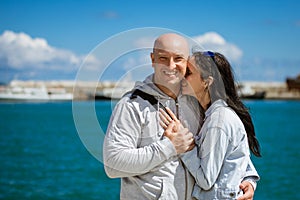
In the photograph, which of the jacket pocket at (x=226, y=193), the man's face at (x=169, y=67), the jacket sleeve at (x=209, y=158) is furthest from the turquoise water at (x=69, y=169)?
the jacket pocket at (x=226, y=193)

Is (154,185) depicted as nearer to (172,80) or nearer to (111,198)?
(172,80)

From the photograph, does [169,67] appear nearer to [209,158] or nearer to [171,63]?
[171,63]

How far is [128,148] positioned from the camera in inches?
105

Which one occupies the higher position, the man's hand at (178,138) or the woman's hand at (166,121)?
the woman's hand at (166,121)

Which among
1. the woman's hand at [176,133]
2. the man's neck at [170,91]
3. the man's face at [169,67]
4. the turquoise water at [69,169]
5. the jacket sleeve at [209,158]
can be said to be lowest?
the turquoise water at [69,169]

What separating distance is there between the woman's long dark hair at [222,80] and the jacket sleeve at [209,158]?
244mm

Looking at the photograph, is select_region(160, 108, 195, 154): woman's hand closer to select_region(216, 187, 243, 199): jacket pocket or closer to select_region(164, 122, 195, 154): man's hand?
select_region(164, 122, 195, 154): man's hand

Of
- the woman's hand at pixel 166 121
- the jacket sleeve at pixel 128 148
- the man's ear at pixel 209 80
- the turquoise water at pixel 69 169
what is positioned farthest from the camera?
the turquoise water at pixel 69 169

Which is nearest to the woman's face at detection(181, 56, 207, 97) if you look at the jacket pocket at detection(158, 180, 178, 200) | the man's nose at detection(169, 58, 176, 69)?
the man's nose at detection(169, 58, 176, 69)

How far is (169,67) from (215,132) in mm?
378

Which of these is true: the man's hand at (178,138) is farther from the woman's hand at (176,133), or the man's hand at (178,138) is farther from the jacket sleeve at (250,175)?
the jacket sleeve at (250,175)

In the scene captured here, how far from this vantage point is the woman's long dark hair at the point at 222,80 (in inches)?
112

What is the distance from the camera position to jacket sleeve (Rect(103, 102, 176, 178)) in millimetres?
2656

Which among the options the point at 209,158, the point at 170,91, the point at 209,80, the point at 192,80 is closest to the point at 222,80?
the point at 209,80
